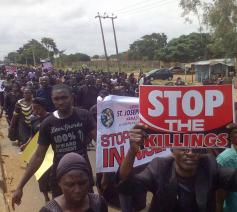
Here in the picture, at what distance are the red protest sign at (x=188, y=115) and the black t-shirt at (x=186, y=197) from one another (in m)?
0.21

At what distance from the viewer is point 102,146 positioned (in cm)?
524

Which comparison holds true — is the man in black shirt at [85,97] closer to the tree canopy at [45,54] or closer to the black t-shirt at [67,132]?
the black t-shirt at [67,132]

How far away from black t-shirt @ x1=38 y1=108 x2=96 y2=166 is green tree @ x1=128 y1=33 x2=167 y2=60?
274 ft

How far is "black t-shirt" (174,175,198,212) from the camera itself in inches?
111

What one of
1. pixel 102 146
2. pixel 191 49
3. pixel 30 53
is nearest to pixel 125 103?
pixel 102 146

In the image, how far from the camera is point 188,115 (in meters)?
2.89

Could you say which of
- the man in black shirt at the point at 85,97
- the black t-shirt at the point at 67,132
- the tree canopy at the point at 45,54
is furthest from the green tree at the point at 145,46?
the black t-shirt at the point at 67,132

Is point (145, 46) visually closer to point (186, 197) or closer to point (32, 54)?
point (32, 54)

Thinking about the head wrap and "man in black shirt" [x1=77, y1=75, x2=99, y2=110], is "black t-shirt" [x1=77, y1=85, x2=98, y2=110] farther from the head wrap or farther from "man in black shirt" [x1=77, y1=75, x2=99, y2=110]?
the head wrap

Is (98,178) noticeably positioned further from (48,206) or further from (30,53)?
(30,53)

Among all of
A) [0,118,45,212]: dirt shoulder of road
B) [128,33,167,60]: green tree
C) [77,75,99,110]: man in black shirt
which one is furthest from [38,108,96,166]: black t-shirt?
[128,33,167,60]: green tree

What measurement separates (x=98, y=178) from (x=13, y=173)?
345cm

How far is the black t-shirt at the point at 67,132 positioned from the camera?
435 cm

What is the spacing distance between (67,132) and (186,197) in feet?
5.77
